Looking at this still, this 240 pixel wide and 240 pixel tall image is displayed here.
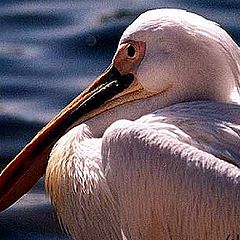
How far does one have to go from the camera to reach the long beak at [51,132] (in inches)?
214

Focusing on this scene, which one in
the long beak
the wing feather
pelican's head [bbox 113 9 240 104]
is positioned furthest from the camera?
the long beak

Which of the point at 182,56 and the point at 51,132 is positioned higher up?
the point at 182,56

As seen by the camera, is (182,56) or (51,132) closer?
(182,56)

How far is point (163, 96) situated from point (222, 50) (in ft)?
1.00

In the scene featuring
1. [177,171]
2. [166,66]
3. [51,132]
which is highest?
[166,66]

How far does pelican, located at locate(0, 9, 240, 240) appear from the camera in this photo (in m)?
4.79

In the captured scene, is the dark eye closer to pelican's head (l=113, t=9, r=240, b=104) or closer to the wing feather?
pelican's head (l=113, t=9, r=240, b=104)

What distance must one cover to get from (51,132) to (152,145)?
0.83 meters

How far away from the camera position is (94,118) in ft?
18.0

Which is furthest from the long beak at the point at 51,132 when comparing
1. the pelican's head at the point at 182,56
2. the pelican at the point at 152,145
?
the pelican's head at the point at 182,56

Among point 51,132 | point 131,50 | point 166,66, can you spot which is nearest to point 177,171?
point 166,66

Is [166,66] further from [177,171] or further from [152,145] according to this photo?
[177,171]

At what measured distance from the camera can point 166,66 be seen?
205 inches

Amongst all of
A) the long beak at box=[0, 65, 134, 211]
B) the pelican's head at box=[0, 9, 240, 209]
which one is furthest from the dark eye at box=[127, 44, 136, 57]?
the long beak at box=[0, 65, 134, 211]
